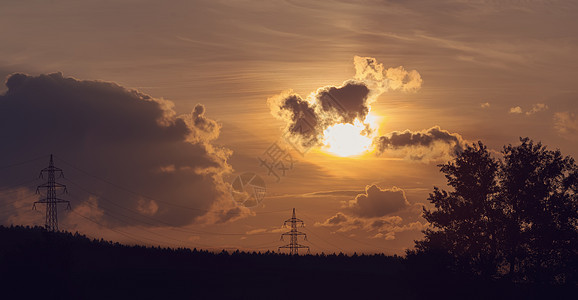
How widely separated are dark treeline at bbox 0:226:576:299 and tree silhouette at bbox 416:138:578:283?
374 centimetres

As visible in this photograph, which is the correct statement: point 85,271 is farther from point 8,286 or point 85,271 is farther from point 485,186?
point 485,186

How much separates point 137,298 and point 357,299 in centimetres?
3570

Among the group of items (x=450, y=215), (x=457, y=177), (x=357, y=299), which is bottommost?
(x=357, y=299)

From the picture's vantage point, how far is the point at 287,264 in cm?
18700

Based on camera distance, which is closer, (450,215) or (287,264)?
(450,215)

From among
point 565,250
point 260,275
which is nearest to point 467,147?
point 565,250

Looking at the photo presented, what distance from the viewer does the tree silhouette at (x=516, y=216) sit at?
8700 cm

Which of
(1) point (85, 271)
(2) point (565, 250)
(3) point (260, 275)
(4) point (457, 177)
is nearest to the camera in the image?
(2) point (565, 250)

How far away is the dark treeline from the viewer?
77.1 metres

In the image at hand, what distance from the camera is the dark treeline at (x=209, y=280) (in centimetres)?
7706

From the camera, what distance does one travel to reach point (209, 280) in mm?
133625

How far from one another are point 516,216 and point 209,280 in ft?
222

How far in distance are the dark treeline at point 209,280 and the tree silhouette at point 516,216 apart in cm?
374

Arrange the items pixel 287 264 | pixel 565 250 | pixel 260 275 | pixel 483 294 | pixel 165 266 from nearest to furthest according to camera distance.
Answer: pixel 483 294 < pixel 565 250 < pixel 260 275 < pixel 165 266 < pixel 287 264
